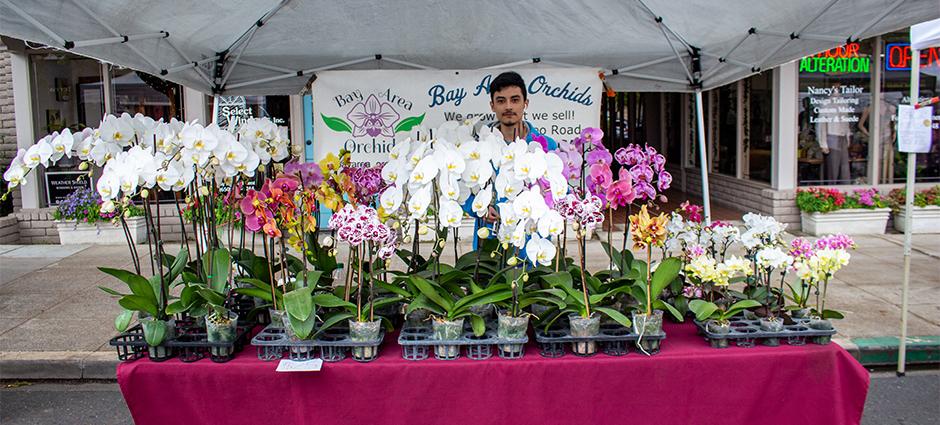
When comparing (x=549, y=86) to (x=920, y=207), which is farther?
(x=920, y=207)

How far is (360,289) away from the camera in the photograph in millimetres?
2582

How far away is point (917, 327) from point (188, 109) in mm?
7579

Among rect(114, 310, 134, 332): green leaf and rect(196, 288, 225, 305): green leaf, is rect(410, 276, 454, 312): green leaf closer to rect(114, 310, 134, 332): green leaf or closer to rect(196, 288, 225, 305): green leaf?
rect(196, 288, 225, 305): green leaf

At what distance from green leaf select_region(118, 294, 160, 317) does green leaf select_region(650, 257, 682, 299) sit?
177 centimetres

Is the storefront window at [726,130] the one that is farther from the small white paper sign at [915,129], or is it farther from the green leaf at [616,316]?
the green leaf at [616,316]

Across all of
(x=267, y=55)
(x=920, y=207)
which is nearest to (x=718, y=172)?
(x=920, y=207)

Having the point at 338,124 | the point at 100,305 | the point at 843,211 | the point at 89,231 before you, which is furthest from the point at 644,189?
the point at 89,231

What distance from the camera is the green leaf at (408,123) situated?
4328mm

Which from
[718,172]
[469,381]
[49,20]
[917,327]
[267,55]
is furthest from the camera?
[718,172]

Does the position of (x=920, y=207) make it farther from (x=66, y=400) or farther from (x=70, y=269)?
(x=70, y=269)

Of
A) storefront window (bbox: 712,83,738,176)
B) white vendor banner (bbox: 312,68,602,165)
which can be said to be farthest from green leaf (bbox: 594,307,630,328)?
storefront window (bbox: 712,83,738,176)

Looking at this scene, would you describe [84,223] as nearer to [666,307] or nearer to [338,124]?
[338,124]

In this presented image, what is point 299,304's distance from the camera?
248 centimetres

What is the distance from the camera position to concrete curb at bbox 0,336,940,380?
15.6 feet
